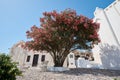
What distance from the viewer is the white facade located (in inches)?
473

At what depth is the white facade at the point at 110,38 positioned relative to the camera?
12011mm

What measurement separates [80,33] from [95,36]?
4.16ft

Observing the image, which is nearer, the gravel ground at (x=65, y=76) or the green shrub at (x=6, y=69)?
the green shrub at (x=6, y=69)

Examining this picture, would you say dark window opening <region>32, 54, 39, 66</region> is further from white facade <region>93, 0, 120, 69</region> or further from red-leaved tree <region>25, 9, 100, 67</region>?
red-leaved tree <region>25, 9, 100, 67</region>

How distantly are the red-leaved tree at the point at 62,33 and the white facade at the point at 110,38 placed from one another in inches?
93.6

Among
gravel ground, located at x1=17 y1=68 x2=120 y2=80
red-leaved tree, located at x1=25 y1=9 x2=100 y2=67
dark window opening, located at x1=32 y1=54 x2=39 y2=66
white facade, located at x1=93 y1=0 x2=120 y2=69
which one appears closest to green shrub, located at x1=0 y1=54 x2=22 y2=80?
gravel ground, located at x1=17 y1=68 x2=120 y2=80

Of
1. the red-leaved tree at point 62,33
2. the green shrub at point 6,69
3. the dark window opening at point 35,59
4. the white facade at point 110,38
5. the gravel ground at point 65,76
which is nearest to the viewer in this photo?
the green shrub at point 6,69

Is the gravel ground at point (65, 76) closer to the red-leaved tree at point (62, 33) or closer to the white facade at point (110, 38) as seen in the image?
the red-leaved tree at point (62, 33)

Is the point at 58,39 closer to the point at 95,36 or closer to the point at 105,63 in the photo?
the point at 95,36

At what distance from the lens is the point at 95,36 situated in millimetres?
10680

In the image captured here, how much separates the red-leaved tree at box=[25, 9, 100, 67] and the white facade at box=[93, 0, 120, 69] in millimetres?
2378

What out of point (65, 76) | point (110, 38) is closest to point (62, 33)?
point (65, 76)

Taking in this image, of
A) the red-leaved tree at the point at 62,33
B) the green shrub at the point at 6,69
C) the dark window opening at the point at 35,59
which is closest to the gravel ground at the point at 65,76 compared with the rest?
the red-leaved tree at the point at 62,33

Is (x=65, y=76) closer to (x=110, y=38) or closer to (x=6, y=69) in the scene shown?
(x=6, y=69)
